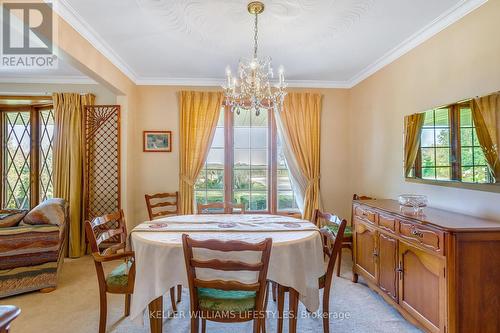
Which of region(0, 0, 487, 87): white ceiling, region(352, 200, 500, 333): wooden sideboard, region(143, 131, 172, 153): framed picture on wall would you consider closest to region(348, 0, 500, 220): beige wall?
region(0, 0, 487, 87): white ceiling

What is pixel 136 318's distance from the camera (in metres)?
1.77

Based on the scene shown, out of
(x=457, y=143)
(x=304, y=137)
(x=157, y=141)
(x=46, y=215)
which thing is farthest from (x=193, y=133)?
(x=457, y=143)

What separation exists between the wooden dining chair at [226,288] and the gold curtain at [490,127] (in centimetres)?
176

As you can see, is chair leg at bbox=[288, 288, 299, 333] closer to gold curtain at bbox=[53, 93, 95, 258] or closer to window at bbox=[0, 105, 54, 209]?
gold curtain at bbox=[53, 93, 95, 258]

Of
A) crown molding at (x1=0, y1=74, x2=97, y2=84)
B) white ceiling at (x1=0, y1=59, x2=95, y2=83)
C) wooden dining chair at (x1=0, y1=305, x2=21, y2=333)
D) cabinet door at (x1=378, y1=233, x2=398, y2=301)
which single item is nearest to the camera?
wooden dining chair at (x1=0, y1=305, x2=21, y2=333)

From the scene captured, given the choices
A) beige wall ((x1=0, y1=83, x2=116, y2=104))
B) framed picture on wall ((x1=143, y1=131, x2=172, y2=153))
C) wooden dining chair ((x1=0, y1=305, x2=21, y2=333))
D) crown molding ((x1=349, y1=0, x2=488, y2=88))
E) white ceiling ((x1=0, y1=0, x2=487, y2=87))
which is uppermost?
white ceiling ((x1=0, y1=0, x2=487, y2=87))

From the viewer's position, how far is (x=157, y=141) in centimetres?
404

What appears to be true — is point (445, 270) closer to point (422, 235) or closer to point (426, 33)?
point (422, 235)

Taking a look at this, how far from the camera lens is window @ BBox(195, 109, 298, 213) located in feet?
13.6

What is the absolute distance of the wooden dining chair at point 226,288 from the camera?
4.75 feet

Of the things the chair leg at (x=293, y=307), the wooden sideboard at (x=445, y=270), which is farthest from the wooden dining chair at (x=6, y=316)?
the wooden sideboard at (x=445, y=270)

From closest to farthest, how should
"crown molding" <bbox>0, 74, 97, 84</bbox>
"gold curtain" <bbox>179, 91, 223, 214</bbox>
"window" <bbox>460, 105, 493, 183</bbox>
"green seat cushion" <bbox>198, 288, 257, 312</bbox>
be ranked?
"green seat cushion" <bbox>198, 288, 257, 312</bbox> → "window" <bbox>460, 105, 493, 183</bbox> → "crown molding" <bbox>0, 74, 97, 84</bbox> → "gold curtain" <bbox>179, 91, 223, 214</bbox>

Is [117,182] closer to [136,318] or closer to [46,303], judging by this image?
[46,303]

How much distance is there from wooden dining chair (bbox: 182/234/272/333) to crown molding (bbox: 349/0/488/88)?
2.51 m
